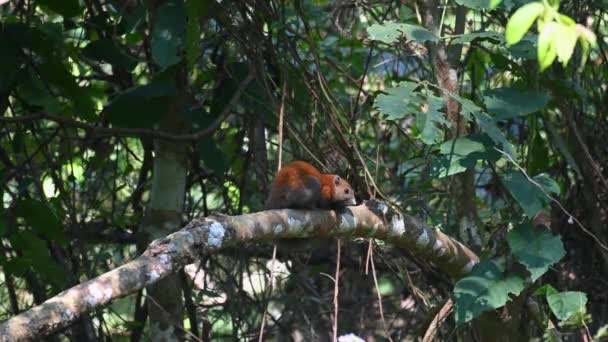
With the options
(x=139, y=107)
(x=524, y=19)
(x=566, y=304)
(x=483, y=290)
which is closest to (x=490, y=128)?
(x=483, y=290)

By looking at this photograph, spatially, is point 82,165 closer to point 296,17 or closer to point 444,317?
point 296,17

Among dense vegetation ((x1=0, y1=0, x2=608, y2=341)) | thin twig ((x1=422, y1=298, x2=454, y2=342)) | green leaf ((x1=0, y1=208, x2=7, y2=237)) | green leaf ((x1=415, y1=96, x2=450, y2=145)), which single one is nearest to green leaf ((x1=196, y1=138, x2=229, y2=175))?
dense vegetation ((x1=0, y1=0, x2=608, y2=341))

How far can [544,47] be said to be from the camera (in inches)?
106

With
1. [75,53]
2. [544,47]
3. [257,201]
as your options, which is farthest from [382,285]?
[544,47]

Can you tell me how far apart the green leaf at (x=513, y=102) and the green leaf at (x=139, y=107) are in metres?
1.73

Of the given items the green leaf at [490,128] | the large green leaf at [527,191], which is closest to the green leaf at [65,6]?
the green leaf at [490,128]

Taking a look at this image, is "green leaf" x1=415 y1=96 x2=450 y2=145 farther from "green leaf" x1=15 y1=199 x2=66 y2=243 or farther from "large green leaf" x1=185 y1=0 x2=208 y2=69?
"green leaf" x1=15 y1=199 x2=66 y2=243

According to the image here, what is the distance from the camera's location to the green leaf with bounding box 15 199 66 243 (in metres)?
5.37

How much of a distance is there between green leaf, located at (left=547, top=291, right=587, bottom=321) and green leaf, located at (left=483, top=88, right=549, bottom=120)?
86 cm

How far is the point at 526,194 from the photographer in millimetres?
4426

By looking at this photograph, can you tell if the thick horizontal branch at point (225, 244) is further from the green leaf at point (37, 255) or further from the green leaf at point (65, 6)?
the green leaf at point (65, 6)

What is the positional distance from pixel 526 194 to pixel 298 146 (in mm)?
1935

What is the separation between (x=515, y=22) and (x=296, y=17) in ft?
11.5

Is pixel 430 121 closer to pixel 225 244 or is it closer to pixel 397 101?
pixel 397 101
